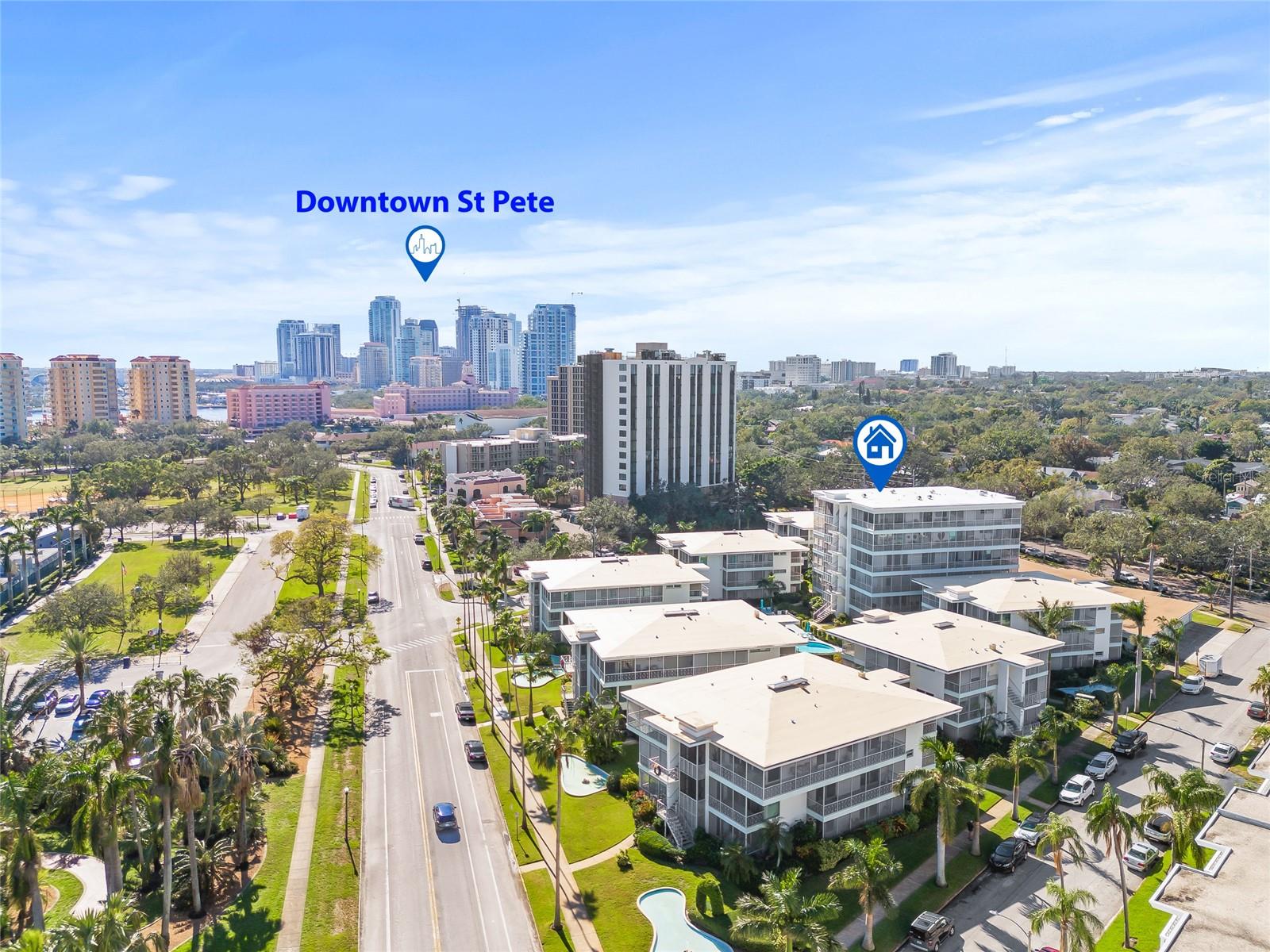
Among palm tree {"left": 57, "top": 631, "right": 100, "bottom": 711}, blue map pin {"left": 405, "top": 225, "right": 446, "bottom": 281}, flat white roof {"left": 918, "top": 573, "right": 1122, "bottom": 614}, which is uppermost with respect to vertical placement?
blue map pin {"left": 405, "top": 225, "right": 446, "bottom": 281}

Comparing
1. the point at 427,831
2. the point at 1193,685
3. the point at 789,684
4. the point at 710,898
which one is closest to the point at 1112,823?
the point at 789,684

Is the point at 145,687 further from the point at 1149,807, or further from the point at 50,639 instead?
the point at 1149,807

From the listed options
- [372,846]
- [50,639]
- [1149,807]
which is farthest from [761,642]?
[50,639]

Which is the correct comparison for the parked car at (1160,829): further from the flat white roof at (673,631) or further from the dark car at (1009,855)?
the flat white roof at (673,631)

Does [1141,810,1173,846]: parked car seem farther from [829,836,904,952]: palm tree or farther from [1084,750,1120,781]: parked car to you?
[829,836,904,952]: palm tree

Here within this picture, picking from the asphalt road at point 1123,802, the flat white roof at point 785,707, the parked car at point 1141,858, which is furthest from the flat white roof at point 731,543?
the parked car at point 1141,858

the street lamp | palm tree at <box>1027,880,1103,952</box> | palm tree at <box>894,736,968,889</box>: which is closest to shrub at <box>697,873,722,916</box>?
palm tree at <box>894,736,968,889</box>
